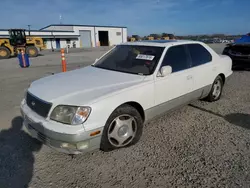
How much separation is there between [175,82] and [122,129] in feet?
4.30

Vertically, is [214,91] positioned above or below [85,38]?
below

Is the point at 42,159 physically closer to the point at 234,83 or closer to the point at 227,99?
the point at 227,99

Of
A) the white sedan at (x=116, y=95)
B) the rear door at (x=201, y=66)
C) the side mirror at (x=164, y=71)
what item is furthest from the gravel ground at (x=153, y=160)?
the side mirror at (x=164, y=71)

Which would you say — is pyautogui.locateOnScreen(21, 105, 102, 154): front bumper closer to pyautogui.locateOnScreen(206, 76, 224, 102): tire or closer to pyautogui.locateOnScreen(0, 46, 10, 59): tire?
pyautogui.locateOnScreen(206, 76, 224, 102): tire

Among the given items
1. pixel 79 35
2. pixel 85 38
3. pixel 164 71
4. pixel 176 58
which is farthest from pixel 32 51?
pixel 85 38

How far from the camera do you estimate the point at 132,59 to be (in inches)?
141

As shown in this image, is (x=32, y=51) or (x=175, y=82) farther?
(x=32, y=51)

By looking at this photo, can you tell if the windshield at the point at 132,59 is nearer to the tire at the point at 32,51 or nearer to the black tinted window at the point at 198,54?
the black tinted window at the point at 198,54

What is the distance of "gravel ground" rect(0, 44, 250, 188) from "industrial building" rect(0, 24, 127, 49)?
3975cm

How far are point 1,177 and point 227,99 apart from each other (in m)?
5.03

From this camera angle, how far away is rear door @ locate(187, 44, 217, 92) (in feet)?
12.7

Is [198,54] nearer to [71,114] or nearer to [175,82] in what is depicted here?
[175,82]

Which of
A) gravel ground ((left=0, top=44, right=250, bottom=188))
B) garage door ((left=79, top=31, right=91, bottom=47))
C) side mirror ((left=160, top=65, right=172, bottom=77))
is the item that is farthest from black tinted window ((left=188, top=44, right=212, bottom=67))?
garage door ((left=79, top=31, right=91, bottom=47))

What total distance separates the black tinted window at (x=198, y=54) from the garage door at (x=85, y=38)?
46.2 meters
